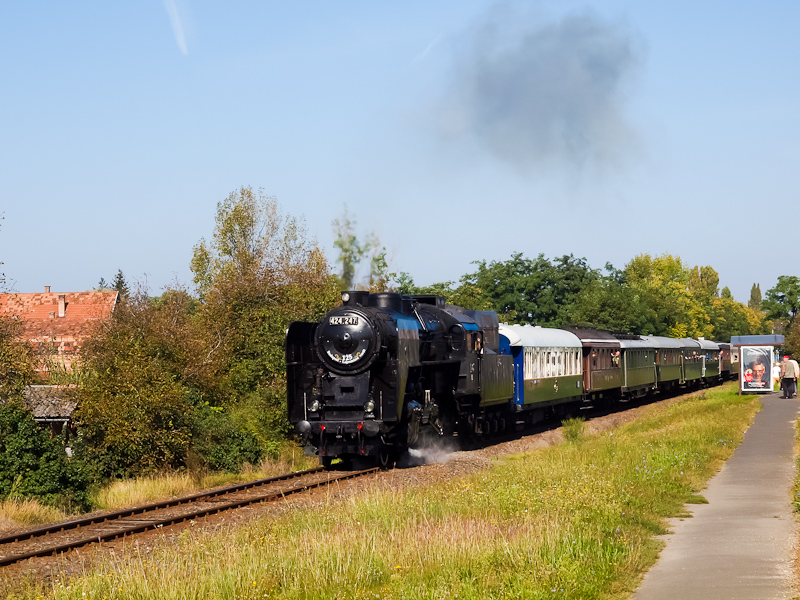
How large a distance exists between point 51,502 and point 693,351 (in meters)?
48.3

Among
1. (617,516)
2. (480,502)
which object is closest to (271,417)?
(480,502)

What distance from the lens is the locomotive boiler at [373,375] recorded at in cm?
2081

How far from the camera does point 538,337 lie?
33.2m

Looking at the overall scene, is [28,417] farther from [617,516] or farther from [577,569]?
[577,569]

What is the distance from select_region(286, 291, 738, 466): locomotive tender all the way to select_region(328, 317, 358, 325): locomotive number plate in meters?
0.03

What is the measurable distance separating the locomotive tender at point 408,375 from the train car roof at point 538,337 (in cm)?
6

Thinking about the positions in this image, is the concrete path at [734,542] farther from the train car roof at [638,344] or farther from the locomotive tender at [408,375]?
the train car roof at [638,344]

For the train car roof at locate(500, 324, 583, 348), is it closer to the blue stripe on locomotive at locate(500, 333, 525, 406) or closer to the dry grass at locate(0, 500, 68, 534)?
the blue stripe on locomotive at locate(500, 333, 525, 406)

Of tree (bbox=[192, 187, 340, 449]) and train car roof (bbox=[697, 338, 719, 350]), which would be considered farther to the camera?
train car roof (bbox=[697, 338, 719, 350])

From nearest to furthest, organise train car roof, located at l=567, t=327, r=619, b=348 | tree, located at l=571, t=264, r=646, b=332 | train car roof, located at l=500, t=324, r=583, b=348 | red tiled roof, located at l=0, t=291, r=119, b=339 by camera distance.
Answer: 1. train car roof, located at l=500, t=324, r=583, b=348
2. train car roof, located at l=567, t=327, r=619, b=348
3. red tiled roof, located at l=0, t=291, r=119, b=339
4. tree, located at l=571, t=264, r=646, b=332

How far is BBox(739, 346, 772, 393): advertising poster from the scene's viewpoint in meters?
40.7

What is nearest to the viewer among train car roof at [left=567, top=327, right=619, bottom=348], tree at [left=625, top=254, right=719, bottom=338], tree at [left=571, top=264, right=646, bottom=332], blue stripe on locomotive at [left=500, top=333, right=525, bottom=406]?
blue stripe on locomotive at [left=500, top=333, right=525, bottom=406]

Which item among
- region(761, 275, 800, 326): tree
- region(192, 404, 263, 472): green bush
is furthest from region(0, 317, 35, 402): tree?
region(761, 275, 800, 326): tree

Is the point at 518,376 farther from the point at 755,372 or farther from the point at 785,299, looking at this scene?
the point at 785,299
